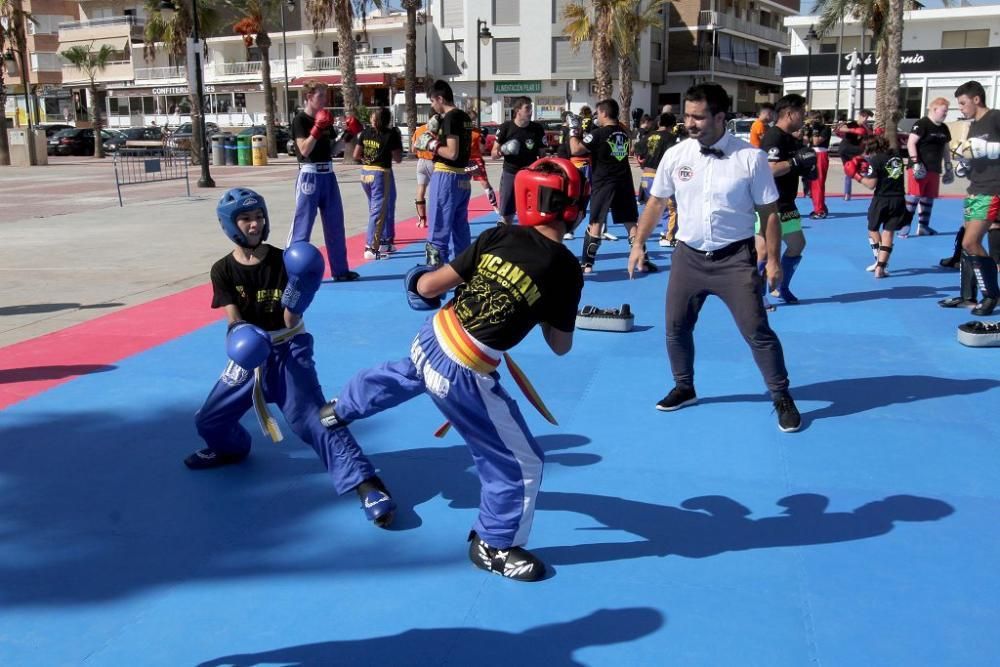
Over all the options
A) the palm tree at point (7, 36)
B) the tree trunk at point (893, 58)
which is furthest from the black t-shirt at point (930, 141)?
the palm tree at point (7, 36)

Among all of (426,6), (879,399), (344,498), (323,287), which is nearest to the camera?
(344,498)

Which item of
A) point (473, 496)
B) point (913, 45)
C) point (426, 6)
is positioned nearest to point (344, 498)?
point (473, 496)

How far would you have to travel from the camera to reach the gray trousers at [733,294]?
204 inches

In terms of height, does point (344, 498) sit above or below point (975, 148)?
below

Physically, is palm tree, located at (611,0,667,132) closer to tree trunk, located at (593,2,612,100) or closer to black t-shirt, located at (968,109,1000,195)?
tree trunk, located at (593,2,612,100)

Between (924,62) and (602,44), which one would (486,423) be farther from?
(924,62)

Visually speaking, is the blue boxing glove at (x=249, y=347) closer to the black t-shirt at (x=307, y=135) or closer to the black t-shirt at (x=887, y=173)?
the black t-shirt at (x=307, y=135)

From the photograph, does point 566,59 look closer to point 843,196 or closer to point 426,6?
point 426,6

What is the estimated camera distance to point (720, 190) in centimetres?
516

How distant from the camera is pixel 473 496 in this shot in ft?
14.5

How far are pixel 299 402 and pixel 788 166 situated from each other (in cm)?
529

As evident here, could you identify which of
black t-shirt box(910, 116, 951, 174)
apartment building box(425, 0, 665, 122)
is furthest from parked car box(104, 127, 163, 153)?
black t-shirt box(910, 116, 951, 174)

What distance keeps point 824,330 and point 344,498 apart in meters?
5.02

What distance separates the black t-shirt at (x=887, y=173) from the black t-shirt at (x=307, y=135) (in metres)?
6.03
